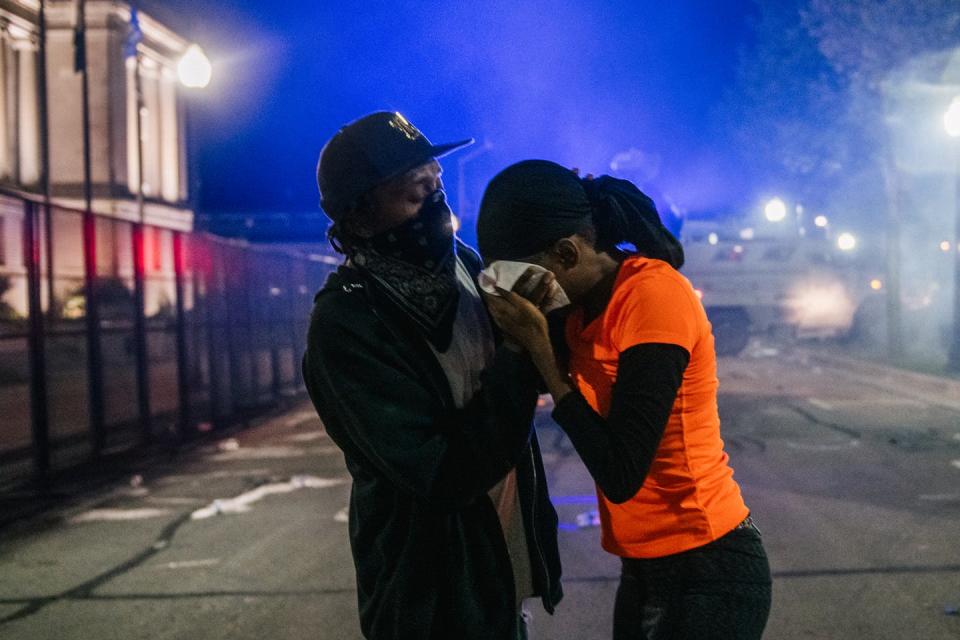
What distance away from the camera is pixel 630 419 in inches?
63.2

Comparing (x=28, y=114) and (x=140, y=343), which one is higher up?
(x=28, y=114)

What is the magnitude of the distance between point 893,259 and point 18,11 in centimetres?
2281

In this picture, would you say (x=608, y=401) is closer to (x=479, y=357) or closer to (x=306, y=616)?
(x=479, y=357)

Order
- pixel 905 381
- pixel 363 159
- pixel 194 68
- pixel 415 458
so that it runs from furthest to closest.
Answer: pixel 905 381
pixel 194 68
pixel 363 159
pixel 415 458

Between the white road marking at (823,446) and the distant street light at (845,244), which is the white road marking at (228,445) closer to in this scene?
the white road marking at (823,446)

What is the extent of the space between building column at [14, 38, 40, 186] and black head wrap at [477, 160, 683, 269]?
2371 cm

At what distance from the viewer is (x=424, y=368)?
169 centimetres

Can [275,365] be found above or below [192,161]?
below

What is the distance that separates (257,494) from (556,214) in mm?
6276

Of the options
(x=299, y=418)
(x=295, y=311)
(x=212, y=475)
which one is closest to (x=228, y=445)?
(x=212, y=475)

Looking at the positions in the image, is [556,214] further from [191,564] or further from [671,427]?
[191,564]

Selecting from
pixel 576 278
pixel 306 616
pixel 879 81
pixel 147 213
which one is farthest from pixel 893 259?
pixel 147 213

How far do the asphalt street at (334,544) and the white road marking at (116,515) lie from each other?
0.10 feet

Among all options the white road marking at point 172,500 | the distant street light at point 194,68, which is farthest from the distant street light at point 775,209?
the white road marking at point 172,500
